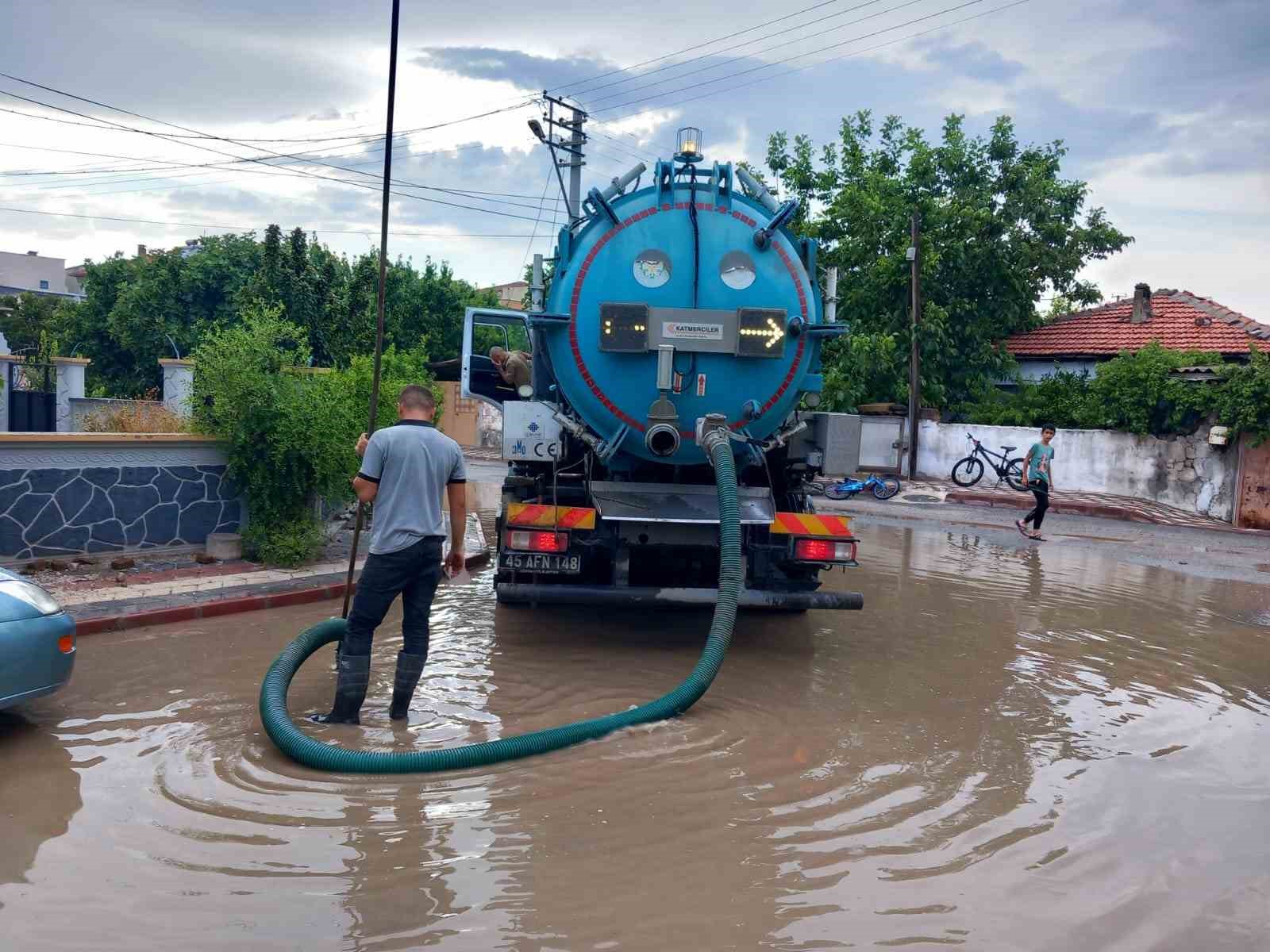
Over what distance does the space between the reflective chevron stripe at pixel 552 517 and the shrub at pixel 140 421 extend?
438cm

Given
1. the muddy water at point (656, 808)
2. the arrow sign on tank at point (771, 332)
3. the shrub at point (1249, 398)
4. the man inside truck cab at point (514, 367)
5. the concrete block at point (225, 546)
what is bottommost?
the muddy water at point (656, 808)

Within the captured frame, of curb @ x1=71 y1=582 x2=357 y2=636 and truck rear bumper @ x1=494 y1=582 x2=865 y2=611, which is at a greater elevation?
truck rear bumper @ x1=494 y1=582 x2=865 y2=611

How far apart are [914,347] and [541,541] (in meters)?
17.3

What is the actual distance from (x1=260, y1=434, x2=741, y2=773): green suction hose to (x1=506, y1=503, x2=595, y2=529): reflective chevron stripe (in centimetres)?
92

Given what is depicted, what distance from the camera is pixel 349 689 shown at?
5129mm

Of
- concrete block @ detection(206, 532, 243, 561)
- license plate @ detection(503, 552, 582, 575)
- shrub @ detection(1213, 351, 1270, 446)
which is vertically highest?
shrub @ detection(1213, 351, 1270, 446)

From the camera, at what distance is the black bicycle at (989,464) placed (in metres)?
20.1

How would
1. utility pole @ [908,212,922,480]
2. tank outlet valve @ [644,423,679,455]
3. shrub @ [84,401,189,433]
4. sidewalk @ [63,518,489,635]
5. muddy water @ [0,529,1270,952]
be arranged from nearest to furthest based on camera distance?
1. muddy water @ [0,529,1270,952]
2. tank outlet valve @ [644,423,679,455]
3. sidewalk @ [63,518,489,635]
4. shrub @ [84,401,189,433]
5. utility pole @ [908,212,922,480]

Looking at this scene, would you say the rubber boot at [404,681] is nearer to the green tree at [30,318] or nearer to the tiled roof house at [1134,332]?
the tiled roof house at [1134,332]

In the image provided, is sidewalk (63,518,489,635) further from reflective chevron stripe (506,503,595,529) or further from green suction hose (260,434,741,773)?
reflective chevron stripe (506,503,595,529)

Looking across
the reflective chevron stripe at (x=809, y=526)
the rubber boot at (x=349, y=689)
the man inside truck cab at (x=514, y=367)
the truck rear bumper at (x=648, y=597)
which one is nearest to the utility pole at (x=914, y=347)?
the man inside truck cab at (x=514, y=367)

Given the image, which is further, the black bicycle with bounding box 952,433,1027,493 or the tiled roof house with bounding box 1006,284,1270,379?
the tiled roof house with bounding box 1006,284,1270,379

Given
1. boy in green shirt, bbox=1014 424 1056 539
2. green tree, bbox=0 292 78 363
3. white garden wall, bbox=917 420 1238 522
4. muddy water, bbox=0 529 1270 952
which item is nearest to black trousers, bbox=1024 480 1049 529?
boy in green shirt, bbox=1014 424 1056 539

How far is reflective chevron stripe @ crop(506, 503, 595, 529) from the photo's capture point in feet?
21.0
